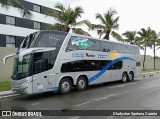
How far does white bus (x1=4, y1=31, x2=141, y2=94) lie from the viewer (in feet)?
45.6

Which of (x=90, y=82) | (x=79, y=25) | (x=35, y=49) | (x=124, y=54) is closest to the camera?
(x=35, y=49)

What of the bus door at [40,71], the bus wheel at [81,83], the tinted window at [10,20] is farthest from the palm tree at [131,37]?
the bus door at [40,71]

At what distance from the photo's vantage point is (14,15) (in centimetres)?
3628

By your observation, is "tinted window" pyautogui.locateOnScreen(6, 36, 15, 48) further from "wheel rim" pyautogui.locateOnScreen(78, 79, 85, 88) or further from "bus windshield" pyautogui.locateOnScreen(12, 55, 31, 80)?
"bus windshield" pyautogui.locateOnScreen(12, 55, 31, 80)

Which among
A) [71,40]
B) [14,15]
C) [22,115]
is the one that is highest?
[14,15]

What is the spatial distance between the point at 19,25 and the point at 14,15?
5.31ft

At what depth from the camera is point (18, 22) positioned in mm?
36844

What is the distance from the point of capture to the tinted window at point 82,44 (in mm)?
16469

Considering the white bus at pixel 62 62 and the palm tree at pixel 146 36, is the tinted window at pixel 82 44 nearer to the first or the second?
the white bus at pixel 62 62

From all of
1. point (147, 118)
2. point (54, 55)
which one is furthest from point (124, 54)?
point (147, 118)

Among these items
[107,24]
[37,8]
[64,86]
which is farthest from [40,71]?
[37,8]

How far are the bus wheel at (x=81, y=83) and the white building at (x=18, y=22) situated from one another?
1840cm

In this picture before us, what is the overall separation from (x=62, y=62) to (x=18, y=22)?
76.8 ft

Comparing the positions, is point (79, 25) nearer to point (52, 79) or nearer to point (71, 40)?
point (71, 40)
